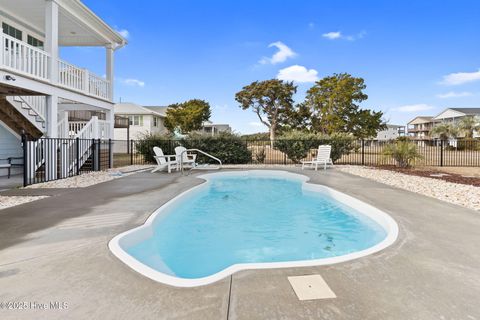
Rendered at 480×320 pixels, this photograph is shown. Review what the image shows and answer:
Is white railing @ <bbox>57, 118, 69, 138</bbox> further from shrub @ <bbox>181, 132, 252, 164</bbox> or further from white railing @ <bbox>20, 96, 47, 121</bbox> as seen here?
shrub @ <bbox>181, 132, 252, 164</bbox>

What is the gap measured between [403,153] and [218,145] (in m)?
8.84

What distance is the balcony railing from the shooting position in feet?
25.7

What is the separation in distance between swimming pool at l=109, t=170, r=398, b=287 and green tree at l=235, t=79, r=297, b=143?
3133 centimetres

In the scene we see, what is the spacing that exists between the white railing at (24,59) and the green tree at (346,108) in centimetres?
2554

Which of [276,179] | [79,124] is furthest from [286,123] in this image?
[276,179]

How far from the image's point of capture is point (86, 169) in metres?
11.7

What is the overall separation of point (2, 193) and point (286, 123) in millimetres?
35225

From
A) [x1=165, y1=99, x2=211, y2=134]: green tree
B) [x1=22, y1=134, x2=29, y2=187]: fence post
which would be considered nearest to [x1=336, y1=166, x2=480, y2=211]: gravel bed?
[x1=22, y1=134, x2=29, y2=187]: fence post

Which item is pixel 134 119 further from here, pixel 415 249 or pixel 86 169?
pixel 415 249

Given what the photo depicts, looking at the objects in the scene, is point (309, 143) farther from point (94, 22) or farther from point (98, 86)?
point (94, 22)

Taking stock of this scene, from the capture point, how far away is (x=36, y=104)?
36.2 ft

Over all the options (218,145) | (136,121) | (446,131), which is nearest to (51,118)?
(218,145)

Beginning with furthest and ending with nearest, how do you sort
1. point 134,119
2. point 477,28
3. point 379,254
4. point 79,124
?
point 134,119 < point 79,124 < point 477,28 < point 379,254

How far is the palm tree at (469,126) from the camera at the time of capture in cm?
3341
